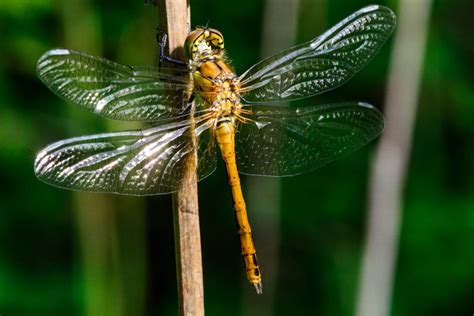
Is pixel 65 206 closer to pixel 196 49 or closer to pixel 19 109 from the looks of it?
pixel 19 109

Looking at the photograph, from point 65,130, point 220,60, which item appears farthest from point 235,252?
point 220,60

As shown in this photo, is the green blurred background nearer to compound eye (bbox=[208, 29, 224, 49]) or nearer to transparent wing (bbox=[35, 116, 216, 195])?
compound eye (bbox=[208, 29, 224, 49])

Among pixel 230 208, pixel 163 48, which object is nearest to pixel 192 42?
pixel 163 48

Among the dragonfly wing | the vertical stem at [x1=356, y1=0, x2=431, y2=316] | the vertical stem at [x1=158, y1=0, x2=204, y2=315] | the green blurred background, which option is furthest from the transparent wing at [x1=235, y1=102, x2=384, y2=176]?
the green blurred background

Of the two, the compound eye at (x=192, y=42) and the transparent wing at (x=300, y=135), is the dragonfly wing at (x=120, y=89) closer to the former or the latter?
the compound eye at (x=192, y=42)

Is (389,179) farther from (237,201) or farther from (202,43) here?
(202,43)

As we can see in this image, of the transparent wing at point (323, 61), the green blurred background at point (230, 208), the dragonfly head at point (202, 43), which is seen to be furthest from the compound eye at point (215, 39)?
the green blurred background at point (230, 208)
